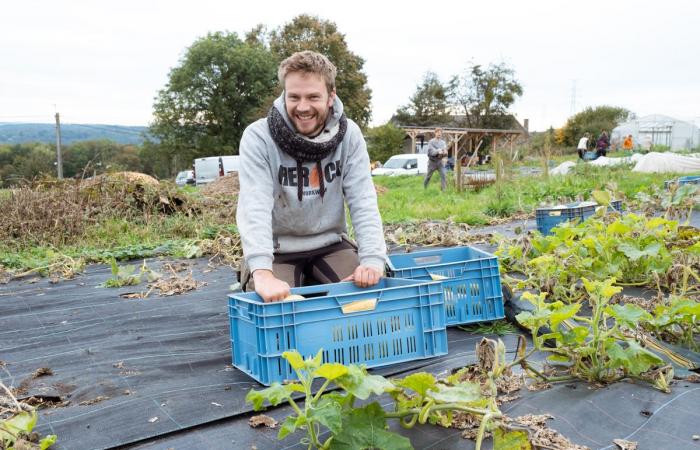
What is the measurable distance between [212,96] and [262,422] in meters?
39.6

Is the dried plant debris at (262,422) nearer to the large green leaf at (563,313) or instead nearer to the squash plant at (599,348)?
the squash plant at (599,348)

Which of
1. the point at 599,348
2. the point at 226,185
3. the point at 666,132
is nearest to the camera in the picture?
the point at 599,348

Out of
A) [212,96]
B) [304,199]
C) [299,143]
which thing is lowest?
[304,199]

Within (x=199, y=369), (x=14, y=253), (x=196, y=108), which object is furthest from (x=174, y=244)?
(x=196, y=108)

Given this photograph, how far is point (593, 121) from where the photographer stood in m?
47.8

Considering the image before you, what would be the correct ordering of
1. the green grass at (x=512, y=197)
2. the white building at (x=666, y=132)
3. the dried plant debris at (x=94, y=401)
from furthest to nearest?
the white building at (x=666, y=132) < the green grass at (x=512, y=197) < the dried plant debris at (x=94, y=401)

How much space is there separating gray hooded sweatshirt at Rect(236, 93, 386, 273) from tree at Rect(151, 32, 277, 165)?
35.8m

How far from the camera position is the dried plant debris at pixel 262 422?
2.16m

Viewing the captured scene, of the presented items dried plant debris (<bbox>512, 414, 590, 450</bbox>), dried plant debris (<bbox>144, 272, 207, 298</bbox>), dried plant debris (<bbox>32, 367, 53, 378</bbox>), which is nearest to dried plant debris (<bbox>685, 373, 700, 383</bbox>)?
dried plant debris (<bbox>512, 414, 590, 450</bbox>)

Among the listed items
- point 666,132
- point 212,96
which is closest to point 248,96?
point 212,96

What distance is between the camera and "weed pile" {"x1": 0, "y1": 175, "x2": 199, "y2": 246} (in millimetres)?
7305

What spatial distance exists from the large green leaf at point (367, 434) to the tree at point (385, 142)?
36546mm

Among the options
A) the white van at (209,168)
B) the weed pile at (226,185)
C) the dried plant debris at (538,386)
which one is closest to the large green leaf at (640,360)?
the dried plant debris at (538,386)

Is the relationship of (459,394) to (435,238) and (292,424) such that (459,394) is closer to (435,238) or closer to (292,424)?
(292,424)
